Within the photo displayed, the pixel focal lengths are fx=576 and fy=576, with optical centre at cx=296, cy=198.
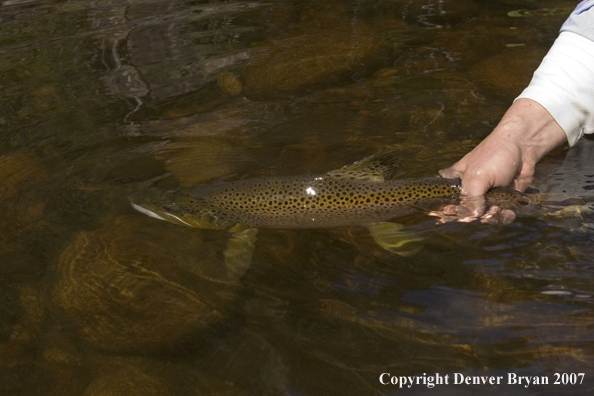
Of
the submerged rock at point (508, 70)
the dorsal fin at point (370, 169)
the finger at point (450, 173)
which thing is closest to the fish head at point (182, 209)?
the dorsal fin at point (370, 169)

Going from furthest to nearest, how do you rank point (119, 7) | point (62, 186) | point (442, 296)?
point (119, 7), point (62, 186), point (442, 296)

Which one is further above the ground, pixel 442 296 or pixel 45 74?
pixel 45 74

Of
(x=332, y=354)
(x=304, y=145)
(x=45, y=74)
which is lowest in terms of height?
(x=332, y=354)

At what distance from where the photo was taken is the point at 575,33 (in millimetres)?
3840

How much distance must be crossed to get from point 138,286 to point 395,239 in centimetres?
159

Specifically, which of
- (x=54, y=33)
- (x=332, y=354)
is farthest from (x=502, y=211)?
(x=54, y=33)

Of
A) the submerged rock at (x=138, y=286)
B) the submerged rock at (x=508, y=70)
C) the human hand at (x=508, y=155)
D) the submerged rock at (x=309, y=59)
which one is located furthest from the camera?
the submerged rock at (x=309, y=59)

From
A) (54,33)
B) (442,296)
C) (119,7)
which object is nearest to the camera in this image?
(442,296)

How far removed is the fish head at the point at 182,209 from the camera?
393 cm

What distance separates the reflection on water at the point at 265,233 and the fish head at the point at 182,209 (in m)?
0.10

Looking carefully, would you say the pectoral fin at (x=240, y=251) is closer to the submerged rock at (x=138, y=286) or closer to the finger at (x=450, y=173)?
the submerged rock at (x=138, y=286)

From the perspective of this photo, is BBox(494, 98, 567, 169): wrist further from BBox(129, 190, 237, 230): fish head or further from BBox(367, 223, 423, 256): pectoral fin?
BBox(129, 190, 237, 230): fish head

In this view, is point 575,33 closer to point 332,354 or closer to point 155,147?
point 332,354

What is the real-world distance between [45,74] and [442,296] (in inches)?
191
